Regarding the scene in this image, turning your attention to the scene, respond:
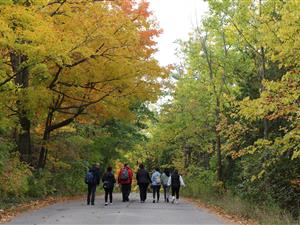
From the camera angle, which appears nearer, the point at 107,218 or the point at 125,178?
the point at 107,218

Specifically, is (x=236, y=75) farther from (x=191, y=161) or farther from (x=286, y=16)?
(x=191, y=161)

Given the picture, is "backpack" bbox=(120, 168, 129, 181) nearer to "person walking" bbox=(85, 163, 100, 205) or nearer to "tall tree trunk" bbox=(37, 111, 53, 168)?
"person walking" bbox=(85, 163, 100, 205)

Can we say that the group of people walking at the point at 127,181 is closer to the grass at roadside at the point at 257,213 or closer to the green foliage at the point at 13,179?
the green foliage at the point at 13,179

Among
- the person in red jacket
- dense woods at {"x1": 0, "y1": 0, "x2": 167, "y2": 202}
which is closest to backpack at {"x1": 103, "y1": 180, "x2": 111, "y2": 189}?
the person in red jacket

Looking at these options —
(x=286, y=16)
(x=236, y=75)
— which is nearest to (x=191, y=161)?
(x=236, y=75)

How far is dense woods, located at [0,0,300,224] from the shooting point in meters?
14.4

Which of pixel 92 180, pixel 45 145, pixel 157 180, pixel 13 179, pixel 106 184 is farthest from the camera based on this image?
pixel 45 145

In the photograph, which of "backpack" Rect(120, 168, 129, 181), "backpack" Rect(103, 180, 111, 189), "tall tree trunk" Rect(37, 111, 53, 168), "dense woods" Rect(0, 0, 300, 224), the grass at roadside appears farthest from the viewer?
"tall tree trunk" Rect(37, 111, 53, 168)

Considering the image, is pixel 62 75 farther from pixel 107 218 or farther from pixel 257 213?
pixel 257 213

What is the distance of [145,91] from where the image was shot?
2266cm

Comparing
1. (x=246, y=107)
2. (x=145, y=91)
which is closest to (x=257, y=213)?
(x=246, y=107)

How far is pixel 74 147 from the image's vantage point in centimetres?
2798

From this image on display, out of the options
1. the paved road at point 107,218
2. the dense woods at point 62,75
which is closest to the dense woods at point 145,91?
the dense woods at point 62,75

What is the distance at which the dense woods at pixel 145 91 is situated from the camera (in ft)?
47.2
